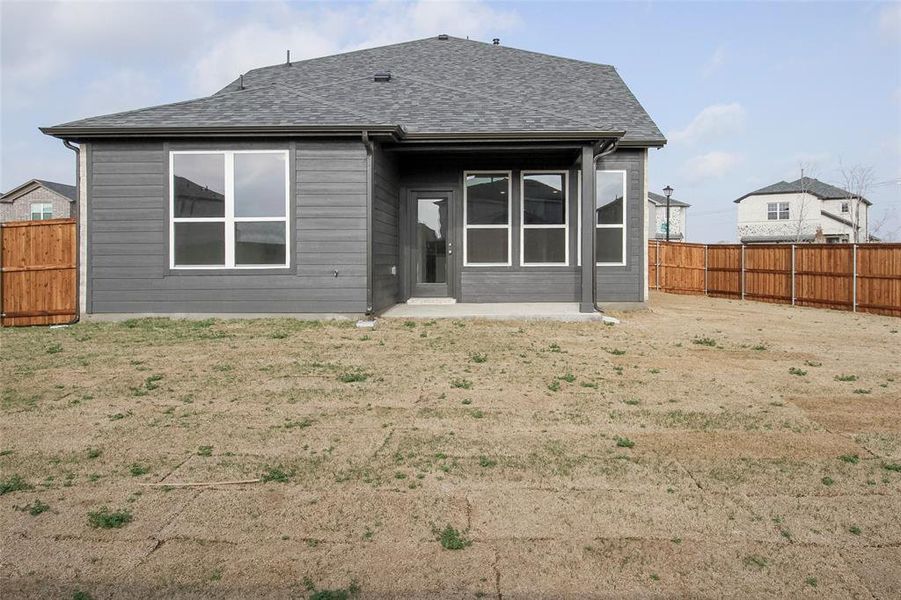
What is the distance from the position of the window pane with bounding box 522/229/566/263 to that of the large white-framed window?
187 inches

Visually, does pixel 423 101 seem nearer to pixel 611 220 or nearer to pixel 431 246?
pixel 431 246

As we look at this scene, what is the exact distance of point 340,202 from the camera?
1070 centimetres

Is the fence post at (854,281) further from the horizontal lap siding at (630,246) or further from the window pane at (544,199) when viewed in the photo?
the window pane at (544,199)

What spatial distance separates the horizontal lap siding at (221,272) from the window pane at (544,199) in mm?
3768

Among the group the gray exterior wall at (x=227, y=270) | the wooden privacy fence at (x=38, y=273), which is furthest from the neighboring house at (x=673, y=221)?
the wooden privacy fence at (x=38, y=273)

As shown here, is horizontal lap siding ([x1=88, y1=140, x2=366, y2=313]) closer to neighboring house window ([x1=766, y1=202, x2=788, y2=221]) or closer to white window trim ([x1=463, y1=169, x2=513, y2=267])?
white window trim ([x1=463, y1=169, x2=513, y2=267])

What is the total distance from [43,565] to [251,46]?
68.5 feet

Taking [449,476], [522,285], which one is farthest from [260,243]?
[449,476]

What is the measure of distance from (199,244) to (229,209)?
Answer: 77 cm

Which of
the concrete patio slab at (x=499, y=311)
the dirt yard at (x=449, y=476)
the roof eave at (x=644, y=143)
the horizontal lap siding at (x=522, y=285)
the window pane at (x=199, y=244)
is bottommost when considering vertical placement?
the dirt yard at (x=449, y=476)

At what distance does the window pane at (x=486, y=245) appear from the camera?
13.1 metres


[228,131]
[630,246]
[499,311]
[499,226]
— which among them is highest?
[228,131]

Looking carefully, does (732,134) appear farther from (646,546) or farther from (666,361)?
(646,546)

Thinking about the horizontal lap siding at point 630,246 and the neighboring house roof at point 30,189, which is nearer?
A: the horizontal lap siding at point 630,246
